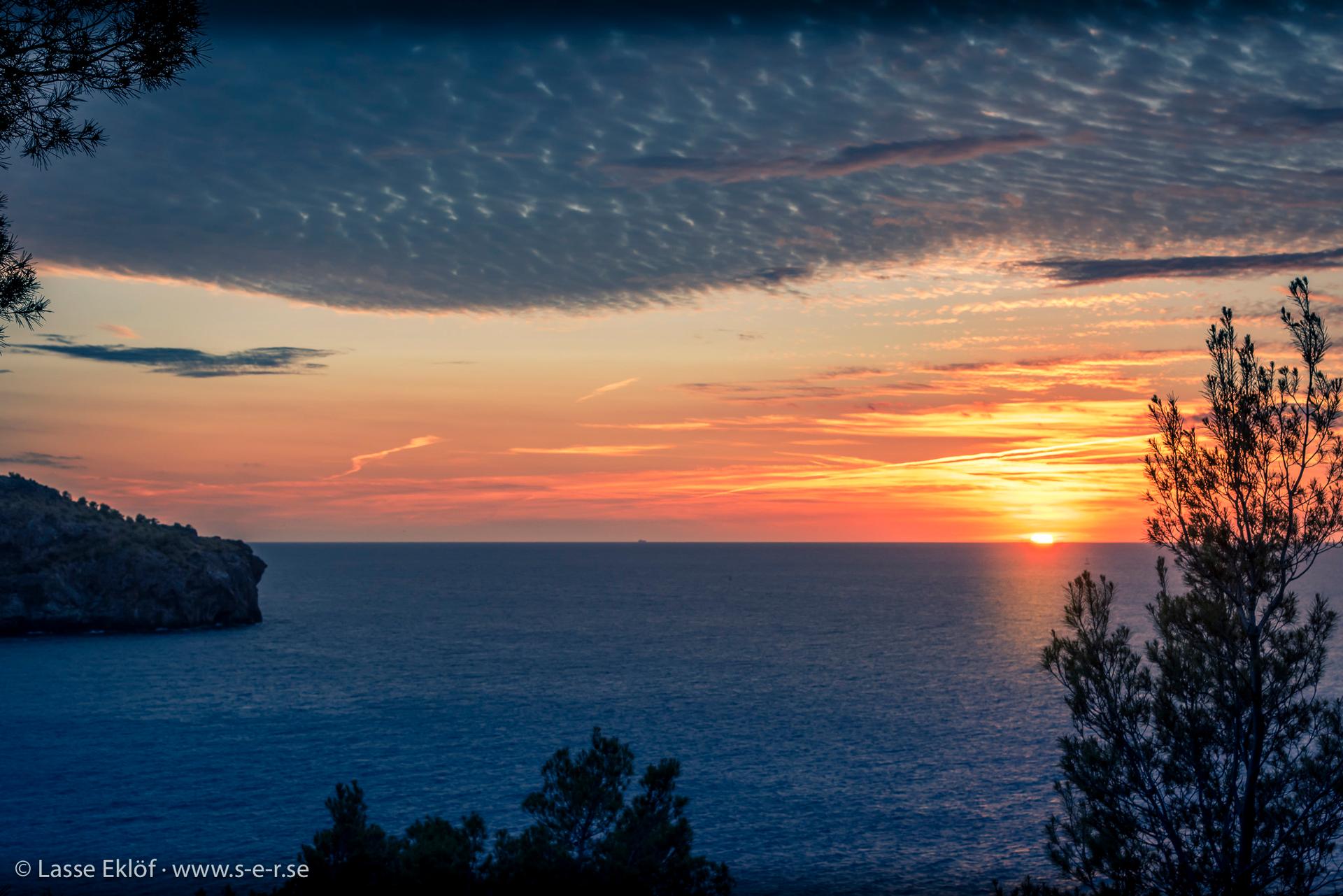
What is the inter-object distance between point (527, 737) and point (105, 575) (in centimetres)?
9134

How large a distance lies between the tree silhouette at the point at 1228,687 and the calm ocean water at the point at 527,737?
66.0 ft

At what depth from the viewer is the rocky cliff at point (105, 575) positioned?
118750 millimetres

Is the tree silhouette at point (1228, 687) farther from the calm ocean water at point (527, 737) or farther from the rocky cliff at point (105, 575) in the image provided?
the rocky cliff at point (105, 575)

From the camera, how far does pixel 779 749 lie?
59.6 meters

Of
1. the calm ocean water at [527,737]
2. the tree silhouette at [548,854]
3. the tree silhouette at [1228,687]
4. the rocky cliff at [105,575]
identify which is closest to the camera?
the tree silhouette at [1228,687]

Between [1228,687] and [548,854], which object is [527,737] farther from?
[1228,687]

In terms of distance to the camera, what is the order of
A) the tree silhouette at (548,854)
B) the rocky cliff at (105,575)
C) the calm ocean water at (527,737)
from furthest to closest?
the rocky cliff at (105,575)
the calm ocean water at (527,737)
the tree silhouette at (548,854)

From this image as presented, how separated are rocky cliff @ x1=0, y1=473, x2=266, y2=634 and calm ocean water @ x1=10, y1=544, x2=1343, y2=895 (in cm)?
635

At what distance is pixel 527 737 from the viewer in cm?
6191

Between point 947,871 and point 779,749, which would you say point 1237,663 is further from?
point 779,749

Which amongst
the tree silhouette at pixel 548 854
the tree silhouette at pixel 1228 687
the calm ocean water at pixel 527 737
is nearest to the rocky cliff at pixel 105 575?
the calm ocean water at pixel 527 737

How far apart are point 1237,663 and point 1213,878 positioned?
14.5ft

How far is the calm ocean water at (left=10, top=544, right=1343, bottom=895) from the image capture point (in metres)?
42.1

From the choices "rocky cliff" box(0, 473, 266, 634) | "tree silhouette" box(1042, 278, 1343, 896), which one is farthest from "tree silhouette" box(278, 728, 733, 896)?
"rocky cliff" box(0, 473, 266, 634)
